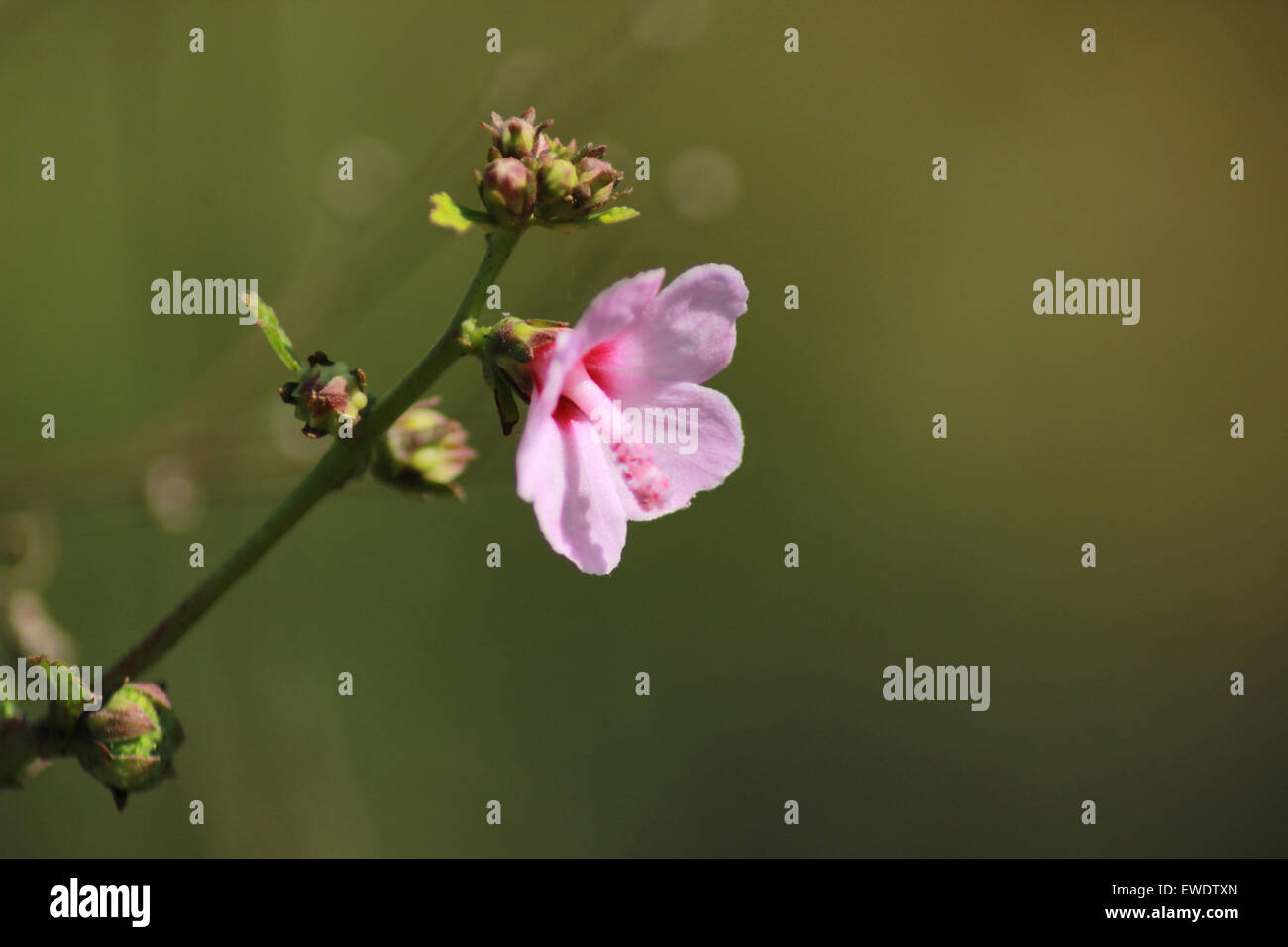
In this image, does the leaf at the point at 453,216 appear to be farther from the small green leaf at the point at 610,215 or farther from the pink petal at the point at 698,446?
the pink petal at the point at 698,446

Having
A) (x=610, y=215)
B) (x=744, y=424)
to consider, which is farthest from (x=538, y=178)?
(x=744, y=424)

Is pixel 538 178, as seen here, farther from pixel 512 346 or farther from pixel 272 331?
pixel 272 331

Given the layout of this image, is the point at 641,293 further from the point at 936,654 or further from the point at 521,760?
the point at 936,654

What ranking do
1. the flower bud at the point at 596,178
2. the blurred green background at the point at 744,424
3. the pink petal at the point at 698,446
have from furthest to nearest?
the blurred green background at the point at 744,424 < the pink petal at the point at 698,446 < the flower bud at the point at 596,178

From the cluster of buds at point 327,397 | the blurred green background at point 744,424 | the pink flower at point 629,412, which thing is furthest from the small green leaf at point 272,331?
the blurred green background at point 744,424

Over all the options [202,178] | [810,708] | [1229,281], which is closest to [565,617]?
[810,708]
